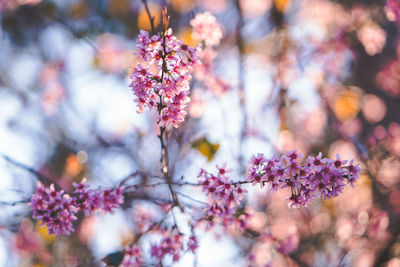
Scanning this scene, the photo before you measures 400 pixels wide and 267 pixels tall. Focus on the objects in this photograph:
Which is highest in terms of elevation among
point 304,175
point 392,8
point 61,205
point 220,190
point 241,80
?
point 392,8

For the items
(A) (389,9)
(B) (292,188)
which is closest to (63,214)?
(B) (292,188)

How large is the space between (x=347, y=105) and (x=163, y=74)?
458 centimetres

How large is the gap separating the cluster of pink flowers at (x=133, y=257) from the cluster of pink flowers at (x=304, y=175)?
1532 mm

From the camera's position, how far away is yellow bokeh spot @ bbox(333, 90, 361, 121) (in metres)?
5.18

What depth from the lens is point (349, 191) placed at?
5.43 meters

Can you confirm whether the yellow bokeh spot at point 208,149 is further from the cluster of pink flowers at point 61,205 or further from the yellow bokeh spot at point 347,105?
the yellow bokeh spot at point 347,105

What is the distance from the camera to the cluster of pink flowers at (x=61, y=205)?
7.03 feet

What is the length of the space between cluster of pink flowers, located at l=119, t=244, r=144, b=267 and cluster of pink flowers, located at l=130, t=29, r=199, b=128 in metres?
1.50

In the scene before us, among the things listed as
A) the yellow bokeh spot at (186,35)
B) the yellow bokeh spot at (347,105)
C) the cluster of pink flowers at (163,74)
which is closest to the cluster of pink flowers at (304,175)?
the cluster of pink flowers at (163,74)

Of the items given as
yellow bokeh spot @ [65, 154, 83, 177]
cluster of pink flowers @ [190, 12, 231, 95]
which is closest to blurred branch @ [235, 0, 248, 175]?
cluster of pink flowers @ [190, 12, 231, 95]

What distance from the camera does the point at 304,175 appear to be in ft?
6.05

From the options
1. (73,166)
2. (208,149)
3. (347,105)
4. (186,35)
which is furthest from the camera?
(347,105)

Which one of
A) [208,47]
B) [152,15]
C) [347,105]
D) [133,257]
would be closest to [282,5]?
[208,47]

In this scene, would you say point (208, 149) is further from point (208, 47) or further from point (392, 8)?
point (392, 8)
